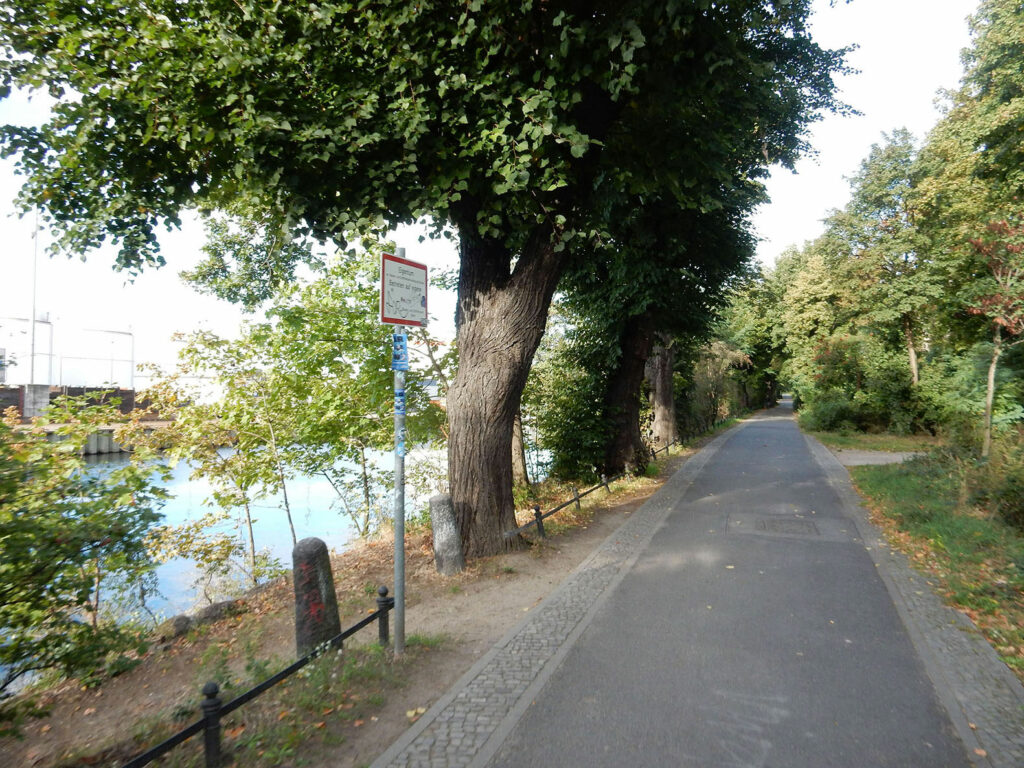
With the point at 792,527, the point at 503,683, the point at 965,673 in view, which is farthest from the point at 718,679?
the point at 792,527

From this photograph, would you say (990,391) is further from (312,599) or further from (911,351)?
(312,599)

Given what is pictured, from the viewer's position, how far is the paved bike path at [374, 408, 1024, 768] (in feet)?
11.7

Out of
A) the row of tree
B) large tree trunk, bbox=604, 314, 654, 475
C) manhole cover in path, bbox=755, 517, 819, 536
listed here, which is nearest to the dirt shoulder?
manhole cover in path, bbox=755, 517, 819, 536

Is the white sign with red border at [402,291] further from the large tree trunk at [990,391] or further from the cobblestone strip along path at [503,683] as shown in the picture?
the large tree trunk at [990,391]

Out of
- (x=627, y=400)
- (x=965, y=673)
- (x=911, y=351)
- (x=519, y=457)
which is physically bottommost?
(x=965, y=673)

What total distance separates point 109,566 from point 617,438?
11315 millimetres

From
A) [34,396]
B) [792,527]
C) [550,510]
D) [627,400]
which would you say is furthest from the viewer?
[627,400]

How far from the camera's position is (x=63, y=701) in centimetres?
541

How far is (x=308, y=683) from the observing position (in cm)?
415

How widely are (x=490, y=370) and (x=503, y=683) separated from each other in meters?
3.92

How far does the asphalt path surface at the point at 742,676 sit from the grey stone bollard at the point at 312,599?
6.07 feet

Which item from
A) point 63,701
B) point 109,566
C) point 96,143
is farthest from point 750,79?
point 63,701

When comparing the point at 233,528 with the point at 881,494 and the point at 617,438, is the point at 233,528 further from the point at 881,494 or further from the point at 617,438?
the point at 881,494

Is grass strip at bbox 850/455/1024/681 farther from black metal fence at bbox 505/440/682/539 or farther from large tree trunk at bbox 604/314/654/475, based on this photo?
large tree trunk at bbox 604/314/654/475
